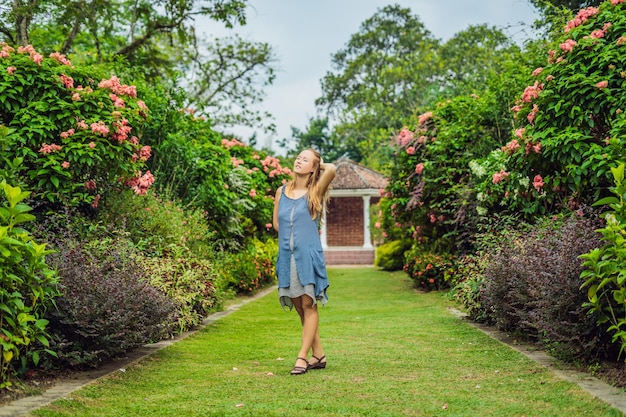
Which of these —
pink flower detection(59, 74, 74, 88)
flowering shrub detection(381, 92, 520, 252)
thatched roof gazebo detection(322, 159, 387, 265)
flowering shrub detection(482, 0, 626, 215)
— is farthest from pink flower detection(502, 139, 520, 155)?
thatched roof gazebo detection(322, 159, 387, 265)

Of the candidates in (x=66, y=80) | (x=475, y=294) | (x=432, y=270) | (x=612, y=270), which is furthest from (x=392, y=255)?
(x=612, y=270)

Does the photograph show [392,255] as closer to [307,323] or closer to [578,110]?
[578,110]

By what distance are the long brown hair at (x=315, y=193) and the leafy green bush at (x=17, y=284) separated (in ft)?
7.14

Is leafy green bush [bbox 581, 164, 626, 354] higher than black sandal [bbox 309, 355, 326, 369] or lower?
higher

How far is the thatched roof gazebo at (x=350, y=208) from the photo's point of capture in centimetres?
3562

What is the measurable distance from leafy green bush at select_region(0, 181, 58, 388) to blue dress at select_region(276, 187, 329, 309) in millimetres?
1866

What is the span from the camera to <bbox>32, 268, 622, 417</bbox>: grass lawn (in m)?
4.90

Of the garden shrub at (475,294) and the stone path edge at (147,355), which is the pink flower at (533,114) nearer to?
the garden shrub at (475,294)

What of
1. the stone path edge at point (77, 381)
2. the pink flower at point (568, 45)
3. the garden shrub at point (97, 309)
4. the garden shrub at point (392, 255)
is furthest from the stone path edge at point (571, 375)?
the garden shrub at point (392, 255)

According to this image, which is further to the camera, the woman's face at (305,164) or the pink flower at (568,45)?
the pink flower at (568,45)

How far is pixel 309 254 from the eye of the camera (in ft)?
20.7

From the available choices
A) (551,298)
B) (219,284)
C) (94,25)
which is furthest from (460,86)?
(551,298)

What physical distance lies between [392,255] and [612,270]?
19.6 m

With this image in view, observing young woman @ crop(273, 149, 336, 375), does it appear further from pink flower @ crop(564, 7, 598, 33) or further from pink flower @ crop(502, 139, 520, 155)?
pink flower @ crop(564, 7, 598, 33)
